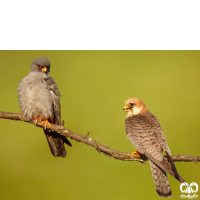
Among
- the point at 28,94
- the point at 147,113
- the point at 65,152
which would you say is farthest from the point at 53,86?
the point at 147,113

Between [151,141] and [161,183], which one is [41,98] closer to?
[151,141]

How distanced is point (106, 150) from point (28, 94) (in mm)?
1247

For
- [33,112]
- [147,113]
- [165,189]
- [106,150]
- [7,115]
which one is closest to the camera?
[106,150]

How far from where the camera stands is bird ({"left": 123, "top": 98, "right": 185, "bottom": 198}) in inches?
79.7

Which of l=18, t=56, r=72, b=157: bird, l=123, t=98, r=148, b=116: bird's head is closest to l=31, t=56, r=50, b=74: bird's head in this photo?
l=18, t=56, r=72, b=157: bird

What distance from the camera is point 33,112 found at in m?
2.66

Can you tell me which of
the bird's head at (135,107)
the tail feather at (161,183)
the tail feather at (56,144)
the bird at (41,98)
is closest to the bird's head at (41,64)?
the bird at (41,98)

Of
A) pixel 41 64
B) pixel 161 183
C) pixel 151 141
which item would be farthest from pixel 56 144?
pixel 161 183

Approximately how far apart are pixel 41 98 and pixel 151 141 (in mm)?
1365

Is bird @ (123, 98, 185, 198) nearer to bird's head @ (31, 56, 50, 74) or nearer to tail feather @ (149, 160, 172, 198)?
tail feather @ (149, 160, 172, 198)

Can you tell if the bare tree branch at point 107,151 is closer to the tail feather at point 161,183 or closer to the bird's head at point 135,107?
the tail feather at point 161,183

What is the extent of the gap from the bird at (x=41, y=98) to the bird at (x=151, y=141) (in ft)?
2.90

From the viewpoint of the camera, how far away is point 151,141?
216 cm

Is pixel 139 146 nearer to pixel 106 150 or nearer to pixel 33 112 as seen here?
pixel 106 150
